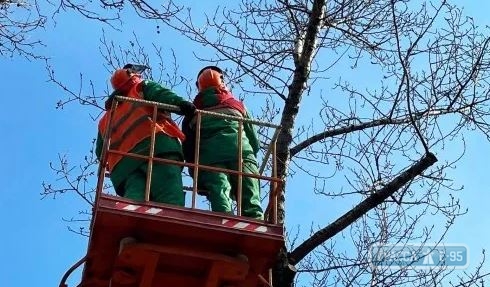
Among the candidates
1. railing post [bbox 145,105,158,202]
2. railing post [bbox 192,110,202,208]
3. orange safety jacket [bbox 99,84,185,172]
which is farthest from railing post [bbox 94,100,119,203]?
railing post [bbox 192,110,202,208]

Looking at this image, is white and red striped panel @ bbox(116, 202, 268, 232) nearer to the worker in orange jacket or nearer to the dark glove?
the worker in orange jacket

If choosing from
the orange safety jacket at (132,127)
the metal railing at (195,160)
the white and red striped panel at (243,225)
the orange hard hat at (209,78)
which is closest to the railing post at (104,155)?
the metal railing at (195,160)

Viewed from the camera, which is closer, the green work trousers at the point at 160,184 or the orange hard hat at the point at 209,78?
the green work trousers at the point at 160,184

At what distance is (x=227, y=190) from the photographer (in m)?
6.06

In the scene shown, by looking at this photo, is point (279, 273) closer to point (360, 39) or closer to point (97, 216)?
point (97, 216)

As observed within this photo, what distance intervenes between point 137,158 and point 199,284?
2.86 ft

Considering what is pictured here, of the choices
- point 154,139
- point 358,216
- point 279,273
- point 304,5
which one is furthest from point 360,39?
point 154,139

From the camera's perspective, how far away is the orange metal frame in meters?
5.26

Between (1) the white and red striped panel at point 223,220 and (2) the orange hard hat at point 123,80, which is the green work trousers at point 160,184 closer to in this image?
(1) the white and red striped panel at point 223,220

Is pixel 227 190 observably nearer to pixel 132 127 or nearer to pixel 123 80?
pixel 132 127

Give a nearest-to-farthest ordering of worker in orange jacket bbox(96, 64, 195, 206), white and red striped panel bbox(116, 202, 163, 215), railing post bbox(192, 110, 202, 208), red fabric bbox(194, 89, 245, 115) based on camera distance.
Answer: white and red striped panel bbox(116, 202, 163, 215) → railing post bbox(192, 110, 202, 208) → worker in orange jacket bbox(96, 64, 195, 206) → red fabric bbox(194, 89, 245, 115)

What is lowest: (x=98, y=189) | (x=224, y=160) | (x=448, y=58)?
(x=98, y=189)

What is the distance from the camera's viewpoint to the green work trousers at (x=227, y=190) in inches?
234

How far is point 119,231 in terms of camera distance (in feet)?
17.3
